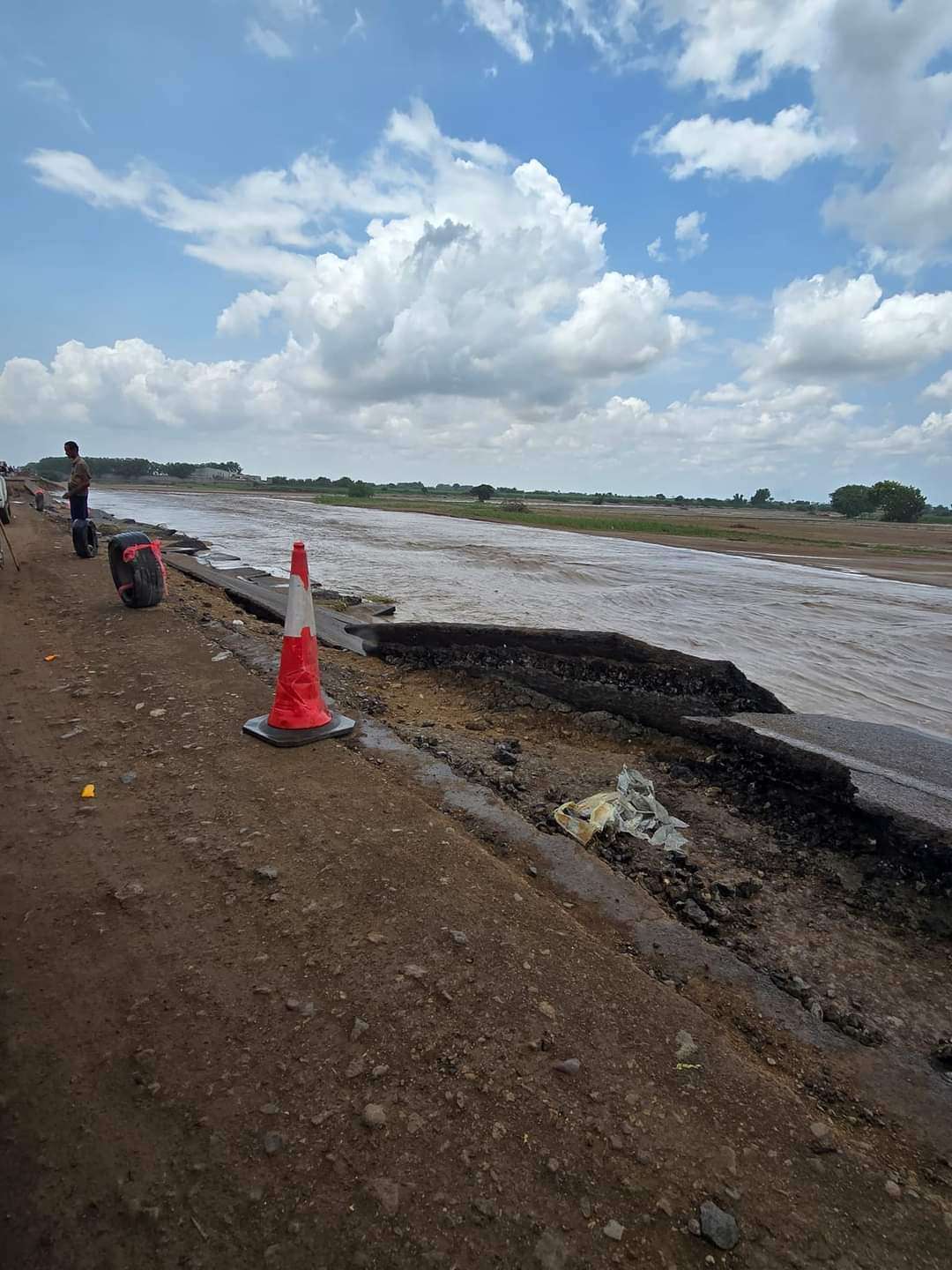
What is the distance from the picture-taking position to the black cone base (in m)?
3.95

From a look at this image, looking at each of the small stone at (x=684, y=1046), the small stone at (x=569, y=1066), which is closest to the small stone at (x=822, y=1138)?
the small stone at (x=684, y=1046)

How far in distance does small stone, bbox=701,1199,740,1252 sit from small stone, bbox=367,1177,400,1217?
0.70m

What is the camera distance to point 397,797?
338 cm

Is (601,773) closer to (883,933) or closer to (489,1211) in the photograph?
(883,933)

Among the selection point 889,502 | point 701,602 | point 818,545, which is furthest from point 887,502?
point 701,602

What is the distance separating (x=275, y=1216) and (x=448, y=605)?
9909mm

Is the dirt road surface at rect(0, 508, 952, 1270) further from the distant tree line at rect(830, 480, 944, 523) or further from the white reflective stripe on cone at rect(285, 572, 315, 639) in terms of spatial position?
the distant tree line at rect(830, 480, 944, 523)

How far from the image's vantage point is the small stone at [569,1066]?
1861 mm

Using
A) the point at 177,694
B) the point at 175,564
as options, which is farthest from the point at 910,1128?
the point at 175,564

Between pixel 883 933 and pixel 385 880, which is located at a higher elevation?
pixel 385 880

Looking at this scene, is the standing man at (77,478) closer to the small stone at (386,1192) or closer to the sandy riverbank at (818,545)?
the small stone at (386,1192)

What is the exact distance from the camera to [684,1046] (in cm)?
201

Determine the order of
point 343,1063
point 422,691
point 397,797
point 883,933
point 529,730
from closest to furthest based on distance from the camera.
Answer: point 343,1063, point 883,933, point 397,797, point 529,730, point 422,691

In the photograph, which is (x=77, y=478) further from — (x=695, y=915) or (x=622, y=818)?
(x=695, y=915)
